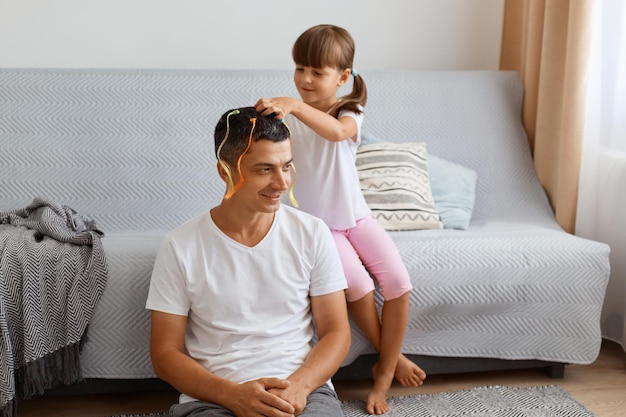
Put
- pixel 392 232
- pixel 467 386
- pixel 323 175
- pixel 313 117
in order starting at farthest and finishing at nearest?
1. pixel 392 232
2. pixel 467 386
3. pixel 323 175
4. pixel 313 117

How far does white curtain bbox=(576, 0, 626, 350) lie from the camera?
8.50 ft

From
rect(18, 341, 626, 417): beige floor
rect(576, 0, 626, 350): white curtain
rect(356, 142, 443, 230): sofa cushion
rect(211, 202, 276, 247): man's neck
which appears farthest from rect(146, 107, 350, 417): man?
rect(576, 0, 626, 350): white curtain

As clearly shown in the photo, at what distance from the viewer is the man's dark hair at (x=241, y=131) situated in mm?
1735

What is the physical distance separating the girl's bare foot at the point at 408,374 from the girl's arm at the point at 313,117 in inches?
24.8

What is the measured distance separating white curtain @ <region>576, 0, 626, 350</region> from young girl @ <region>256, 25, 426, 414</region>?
32.6 inches

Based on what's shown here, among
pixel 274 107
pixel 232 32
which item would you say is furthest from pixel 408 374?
pixel 232 32

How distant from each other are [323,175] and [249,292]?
460 millimetres

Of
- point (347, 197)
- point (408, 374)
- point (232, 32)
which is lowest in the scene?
point (408, 374)

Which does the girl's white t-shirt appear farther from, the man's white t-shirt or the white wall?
the white wall

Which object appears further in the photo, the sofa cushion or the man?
the sofa cushion

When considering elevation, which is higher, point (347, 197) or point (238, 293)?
point (347, 197)

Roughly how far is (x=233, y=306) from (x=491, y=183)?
4.57 ft

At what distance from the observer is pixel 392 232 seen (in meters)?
2.56

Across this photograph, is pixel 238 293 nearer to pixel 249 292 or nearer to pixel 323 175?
pixel 249 292
